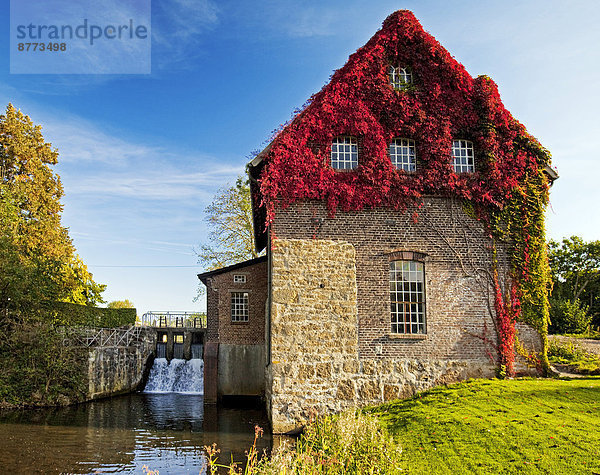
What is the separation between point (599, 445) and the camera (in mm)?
8117

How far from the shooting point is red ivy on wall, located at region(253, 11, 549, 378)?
13172mm

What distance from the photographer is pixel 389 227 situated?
43.8 feet

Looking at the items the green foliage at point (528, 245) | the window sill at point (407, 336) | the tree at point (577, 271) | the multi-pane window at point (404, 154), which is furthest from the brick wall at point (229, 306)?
the tree at point (577, 271)

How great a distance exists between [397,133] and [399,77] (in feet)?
6.21

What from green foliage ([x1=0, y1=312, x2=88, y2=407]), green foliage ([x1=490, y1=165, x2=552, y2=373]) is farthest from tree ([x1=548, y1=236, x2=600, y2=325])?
green foliage ([x1=0, y1=312, x2=88, y2=407])

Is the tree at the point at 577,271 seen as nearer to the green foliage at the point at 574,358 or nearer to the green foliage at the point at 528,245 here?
the green foliage at the point at 574,358

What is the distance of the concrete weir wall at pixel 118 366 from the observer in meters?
19.6

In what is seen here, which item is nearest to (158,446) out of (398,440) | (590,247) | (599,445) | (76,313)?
(398,440)

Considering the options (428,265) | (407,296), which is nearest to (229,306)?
(407,296)

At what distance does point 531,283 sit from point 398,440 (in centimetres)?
702

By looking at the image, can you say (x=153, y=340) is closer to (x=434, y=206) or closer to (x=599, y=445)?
(x=434, y=206)

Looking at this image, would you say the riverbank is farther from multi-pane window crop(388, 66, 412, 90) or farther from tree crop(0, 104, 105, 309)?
tree crop(0, 104, 105, 309)

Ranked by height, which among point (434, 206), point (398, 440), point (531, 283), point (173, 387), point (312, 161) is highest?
point (312, 161)

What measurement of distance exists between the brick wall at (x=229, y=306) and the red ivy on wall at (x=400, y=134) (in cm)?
687
